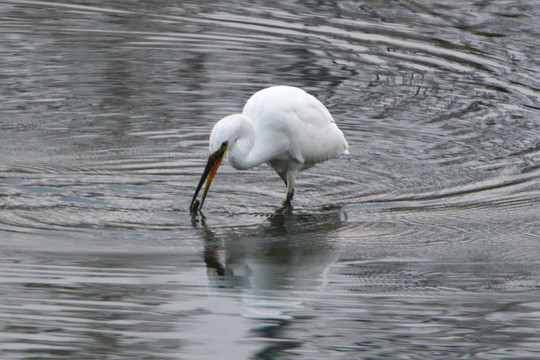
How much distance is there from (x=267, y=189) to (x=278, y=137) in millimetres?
547

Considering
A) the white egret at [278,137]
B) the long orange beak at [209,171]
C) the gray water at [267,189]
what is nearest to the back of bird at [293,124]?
the white egret at [278,137]

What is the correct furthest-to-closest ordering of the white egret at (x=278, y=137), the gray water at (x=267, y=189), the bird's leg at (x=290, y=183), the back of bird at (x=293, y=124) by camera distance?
1. the bird's leg at (x=290, y=183)
2. the back of bird at (x=293, y=124)
3. the white egret at (x=278, y=137)
4. the gray water at (x=267, y=189)

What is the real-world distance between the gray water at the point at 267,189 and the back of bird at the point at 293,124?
32 centimetres

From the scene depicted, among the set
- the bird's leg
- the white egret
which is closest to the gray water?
the bird's leg

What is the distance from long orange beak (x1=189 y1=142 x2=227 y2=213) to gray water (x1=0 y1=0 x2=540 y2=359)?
0.40 feet

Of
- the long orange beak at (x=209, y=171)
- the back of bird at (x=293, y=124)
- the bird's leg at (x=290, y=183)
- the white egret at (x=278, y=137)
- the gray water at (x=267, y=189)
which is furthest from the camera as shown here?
the bird's leg at (x=290, y=183)

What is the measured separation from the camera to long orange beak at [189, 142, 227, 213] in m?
8.13

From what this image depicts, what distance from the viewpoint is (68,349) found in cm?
566

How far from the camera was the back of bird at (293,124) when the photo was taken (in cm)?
871

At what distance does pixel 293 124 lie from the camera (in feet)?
29.0

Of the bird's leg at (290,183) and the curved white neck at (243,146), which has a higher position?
the curved white neck at (243,146)

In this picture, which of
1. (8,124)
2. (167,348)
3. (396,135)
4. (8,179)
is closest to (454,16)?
(396,135)

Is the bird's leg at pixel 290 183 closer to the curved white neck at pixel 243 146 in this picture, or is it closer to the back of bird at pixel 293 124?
the back of bird at pixel 293 124

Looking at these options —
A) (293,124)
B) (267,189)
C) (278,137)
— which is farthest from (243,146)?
(267,189)
